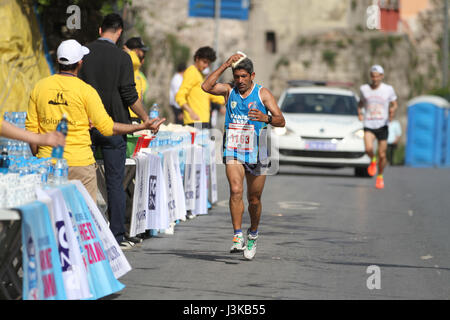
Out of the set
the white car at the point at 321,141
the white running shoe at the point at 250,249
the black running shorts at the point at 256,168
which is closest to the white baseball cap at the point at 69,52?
the black running shorts at the point at 256,168

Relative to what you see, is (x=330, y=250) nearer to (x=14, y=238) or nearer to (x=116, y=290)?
(x=116, y=290)

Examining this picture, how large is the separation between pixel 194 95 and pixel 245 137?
510cm

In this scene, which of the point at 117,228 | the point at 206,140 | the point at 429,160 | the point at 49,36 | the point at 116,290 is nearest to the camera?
the point at 116,290

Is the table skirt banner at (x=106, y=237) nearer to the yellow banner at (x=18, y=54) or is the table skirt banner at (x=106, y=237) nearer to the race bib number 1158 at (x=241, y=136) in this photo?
the race bib number 1158 at (x=241, y=136)

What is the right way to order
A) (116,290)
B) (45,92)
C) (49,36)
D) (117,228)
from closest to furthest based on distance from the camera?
(116,290), (45,92), (117,228), (49,36)

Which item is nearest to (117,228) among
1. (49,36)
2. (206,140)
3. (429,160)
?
(206,140)

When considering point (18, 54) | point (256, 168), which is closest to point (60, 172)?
point (256, 168)

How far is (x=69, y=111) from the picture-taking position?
8289 mm

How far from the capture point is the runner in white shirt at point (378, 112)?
19.0m

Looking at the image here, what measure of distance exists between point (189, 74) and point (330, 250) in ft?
16.2

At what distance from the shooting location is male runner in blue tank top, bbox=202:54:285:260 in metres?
9.82

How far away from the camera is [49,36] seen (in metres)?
19.5

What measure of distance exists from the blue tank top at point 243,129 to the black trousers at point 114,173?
1001 millimetres

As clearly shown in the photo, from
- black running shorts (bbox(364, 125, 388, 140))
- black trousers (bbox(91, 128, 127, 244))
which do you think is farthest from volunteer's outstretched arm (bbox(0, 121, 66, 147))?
black running shorts (bbox(364, 125, 388, 140))
